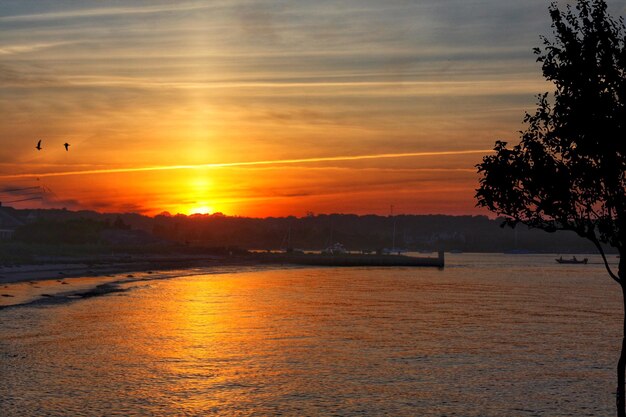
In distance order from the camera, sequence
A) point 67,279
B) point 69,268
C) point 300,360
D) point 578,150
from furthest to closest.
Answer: point 69,268
point 67,279
point 300,360
point 578,150

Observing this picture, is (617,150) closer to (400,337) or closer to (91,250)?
(400,337)

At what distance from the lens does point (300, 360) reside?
37.8 meters

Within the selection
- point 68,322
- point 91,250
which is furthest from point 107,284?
point 91,250

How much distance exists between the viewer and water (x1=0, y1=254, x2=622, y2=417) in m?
27.1

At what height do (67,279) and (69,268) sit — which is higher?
(69,268)

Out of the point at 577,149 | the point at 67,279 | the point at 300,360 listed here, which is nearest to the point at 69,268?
the point at 67,279

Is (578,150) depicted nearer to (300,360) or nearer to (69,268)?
(300,360)

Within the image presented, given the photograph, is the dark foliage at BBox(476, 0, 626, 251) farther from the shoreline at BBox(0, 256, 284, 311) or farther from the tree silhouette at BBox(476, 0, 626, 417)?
the shoreline at BBox(0, 256, 284, 311)

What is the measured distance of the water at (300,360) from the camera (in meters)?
27.1

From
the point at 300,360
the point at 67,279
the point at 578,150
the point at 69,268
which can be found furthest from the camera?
the point at 69,268

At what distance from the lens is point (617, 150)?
1912 cm

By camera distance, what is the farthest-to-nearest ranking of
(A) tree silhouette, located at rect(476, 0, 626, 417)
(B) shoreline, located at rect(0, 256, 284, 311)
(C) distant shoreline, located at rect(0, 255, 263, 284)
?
1. (C) distant shoreline, located at rect(0, 255, 263, 284)
2. (B) shoreline, located at rect(0, 256, 284, 311)
3. (A) tree silhouette, located at rect(476, 0, 626, 417)

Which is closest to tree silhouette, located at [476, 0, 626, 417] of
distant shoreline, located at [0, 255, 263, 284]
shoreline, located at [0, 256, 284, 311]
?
shoreline, located at [0, 256, 284, 311]

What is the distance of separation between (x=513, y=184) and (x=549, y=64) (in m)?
3.61
